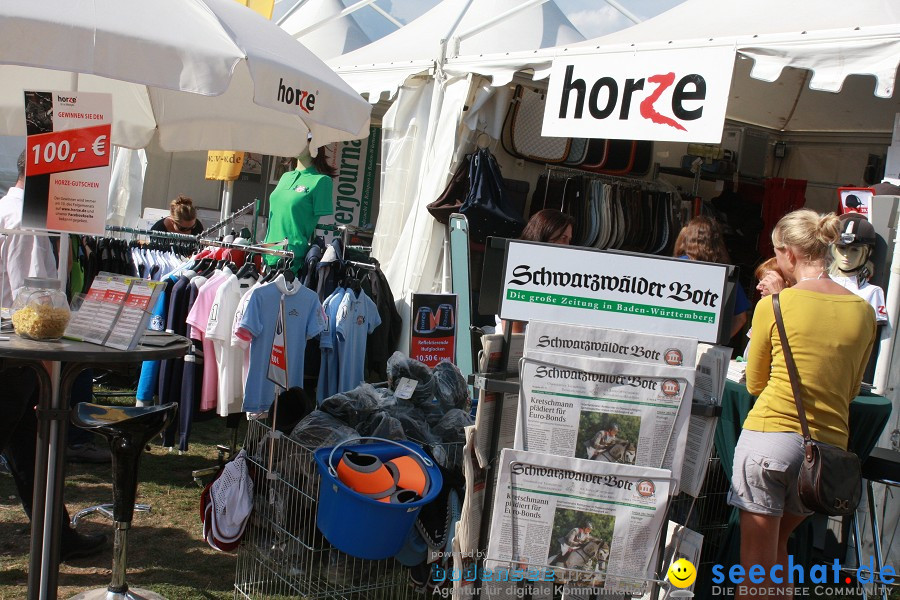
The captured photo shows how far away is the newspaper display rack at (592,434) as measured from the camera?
91.1 inches

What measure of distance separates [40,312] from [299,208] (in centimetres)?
358

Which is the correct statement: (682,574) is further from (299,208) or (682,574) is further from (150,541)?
(299,208)

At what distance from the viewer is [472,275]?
6.48 meters

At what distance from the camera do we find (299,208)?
20.9 feet

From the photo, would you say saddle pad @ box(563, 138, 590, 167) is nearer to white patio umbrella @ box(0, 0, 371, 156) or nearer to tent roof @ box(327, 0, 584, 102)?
tent roof @ box(327, 0, 584, 102)

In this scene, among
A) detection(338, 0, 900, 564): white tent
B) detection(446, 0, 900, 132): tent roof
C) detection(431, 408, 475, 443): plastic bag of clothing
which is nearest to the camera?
detection(431, 408, 475, 443): plastic bag of clothing

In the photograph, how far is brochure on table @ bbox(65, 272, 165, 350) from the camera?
2.91 metres

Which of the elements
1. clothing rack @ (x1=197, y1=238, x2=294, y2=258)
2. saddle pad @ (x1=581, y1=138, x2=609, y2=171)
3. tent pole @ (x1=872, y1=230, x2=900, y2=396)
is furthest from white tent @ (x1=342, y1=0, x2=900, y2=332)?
clothing rack @ (x1=197, y1=238, x2=294, y2=258)

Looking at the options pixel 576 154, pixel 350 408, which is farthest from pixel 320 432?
pixel 576 154

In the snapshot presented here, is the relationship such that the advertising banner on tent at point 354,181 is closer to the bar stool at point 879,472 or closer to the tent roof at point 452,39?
the tent roof at point 452,39

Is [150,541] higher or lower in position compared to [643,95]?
lower

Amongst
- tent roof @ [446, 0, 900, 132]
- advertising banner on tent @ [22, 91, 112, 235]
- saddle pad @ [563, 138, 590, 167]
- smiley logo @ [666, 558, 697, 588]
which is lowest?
smiley logo @ [666, 558, 697, 588]

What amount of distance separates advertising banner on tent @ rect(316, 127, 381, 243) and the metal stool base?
5.93 metres

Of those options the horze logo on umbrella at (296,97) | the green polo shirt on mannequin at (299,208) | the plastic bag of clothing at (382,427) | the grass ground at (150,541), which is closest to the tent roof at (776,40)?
the green polo shirt on mannequin at (299,208)
